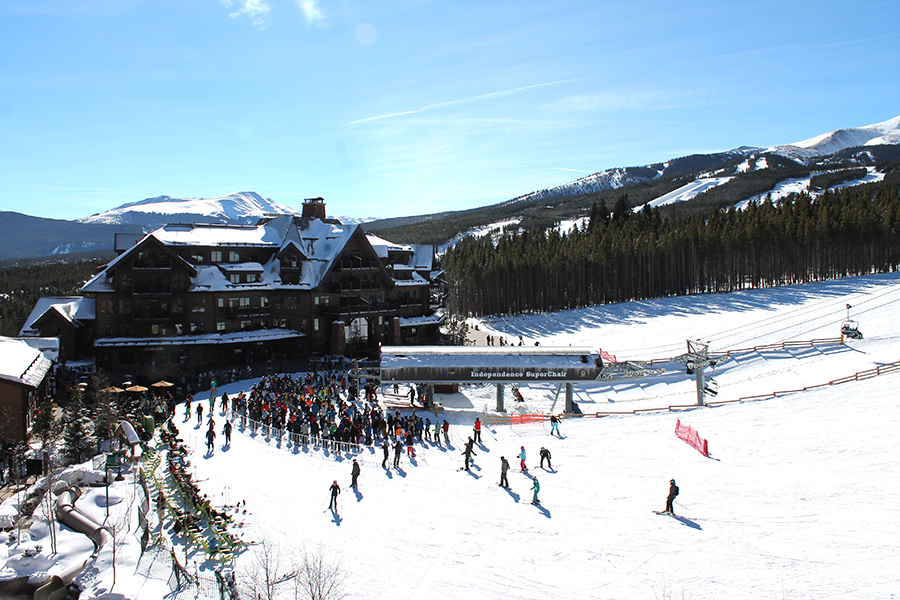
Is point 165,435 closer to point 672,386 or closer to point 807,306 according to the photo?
point 672,386

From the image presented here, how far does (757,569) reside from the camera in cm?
1616

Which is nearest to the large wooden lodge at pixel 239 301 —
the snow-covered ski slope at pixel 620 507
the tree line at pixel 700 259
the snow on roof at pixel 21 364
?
the snow on roof at pixel 21 364

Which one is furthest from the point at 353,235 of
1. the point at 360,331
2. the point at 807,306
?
the point at 807,306

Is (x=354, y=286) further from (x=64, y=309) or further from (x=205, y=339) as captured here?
(x=64, y=309)

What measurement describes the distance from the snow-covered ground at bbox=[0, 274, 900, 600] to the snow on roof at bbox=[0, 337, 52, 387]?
7487 millimetres

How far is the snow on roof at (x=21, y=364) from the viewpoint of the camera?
87.9 ft

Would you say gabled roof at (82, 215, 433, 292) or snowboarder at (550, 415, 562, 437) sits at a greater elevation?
gabled roof at (82, 215, 433, 292)

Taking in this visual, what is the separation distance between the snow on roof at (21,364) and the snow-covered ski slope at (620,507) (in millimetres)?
7506

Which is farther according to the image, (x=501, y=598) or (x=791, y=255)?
(x=791, y=255)

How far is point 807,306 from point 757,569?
52688mm

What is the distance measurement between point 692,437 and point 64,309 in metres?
46.9

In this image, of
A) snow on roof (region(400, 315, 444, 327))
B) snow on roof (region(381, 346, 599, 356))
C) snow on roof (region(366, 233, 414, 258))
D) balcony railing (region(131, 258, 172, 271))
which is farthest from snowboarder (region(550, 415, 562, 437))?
balcony railing (region(131, 258, 172, 271))

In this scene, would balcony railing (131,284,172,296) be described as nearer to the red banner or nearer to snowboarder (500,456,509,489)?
snowboarder (500,456,509,489)

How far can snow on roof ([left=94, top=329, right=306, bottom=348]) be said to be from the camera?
139 ft
